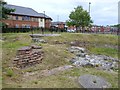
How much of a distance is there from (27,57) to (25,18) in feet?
109

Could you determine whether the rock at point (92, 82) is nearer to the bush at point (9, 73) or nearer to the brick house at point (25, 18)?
the bush at point (9, 73)

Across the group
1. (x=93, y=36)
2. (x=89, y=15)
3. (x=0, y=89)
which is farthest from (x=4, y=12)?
(x=89, y=15)

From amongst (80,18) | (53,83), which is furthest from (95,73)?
(80,18)

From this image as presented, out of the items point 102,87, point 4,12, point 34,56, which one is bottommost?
point 102,87

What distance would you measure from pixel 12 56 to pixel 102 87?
5026 mm

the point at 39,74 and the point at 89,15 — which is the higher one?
the point at 89,15

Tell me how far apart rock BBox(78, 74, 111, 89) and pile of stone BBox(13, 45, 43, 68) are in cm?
292

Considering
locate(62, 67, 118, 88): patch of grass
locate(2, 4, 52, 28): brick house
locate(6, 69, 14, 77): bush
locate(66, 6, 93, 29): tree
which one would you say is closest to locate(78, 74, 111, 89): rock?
locate(62, 67, 118, 88): patch of grass

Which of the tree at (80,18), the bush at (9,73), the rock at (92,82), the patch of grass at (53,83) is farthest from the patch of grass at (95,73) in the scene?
the tree at (80,18)

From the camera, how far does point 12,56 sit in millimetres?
11055

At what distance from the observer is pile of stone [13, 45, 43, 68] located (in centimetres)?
1045

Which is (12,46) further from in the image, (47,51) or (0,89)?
(0,89)

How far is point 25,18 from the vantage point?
4309cm

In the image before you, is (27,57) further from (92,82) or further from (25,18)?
(25,18)
